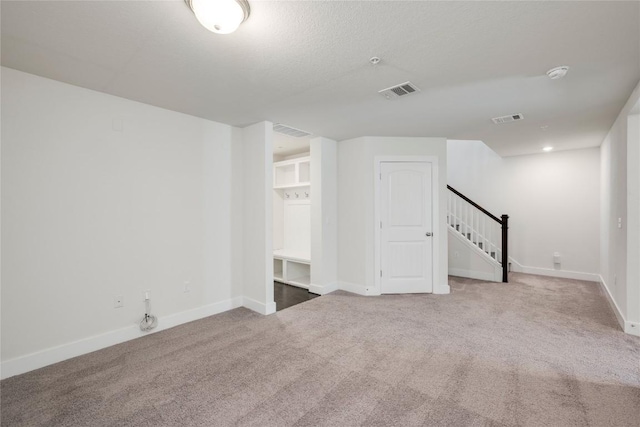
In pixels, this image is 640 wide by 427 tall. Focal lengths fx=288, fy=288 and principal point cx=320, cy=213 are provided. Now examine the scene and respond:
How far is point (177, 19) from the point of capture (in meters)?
1.69

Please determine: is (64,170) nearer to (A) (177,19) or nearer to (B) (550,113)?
(A) (177,19)

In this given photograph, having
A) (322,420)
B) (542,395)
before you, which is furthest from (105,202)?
(542,395)

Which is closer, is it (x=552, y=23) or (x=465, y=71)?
(x=552, y=23)

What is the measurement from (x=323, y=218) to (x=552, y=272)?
4.69m

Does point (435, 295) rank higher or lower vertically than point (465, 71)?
lower

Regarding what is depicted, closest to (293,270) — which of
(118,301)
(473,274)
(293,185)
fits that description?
(293,185)

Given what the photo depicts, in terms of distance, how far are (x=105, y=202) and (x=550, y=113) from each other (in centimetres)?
487

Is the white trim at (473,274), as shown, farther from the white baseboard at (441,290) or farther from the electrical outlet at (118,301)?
the electrical outlet at (118,301)

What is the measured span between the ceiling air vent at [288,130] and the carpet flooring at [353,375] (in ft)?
8.10

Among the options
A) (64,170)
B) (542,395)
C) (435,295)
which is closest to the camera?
(542,395)

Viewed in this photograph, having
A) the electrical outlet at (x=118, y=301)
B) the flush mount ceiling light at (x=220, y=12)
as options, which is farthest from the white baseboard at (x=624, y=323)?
the electrical outlet at (x=118, y=301)

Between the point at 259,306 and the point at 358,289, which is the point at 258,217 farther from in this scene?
the point at 358,289

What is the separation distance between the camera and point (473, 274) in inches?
217

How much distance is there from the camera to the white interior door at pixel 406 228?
447 centimetres
